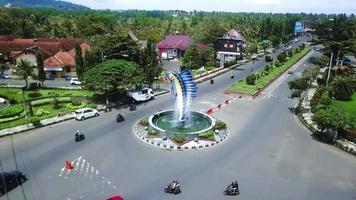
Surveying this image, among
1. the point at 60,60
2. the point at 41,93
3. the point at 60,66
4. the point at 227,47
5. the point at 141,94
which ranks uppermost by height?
the point at 227,47

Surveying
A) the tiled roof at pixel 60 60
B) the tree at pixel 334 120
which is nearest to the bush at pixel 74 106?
the tiled roof at pixel 60 60

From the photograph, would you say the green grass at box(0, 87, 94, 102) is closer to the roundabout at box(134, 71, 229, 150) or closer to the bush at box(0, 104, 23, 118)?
the bush at box(0, 104, 23, 118)

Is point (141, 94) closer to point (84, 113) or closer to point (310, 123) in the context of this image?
point (84, 113)

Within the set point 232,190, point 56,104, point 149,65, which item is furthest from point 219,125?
point 56,104

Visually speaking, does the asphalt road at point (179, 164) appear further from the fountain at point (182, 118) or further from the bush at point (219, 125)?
the fountain at point (182, 118)

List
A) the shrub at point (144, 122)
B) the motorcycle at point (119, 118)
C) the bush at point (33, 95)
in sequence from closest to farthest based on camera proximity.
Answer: the shrub at point (144, 122) < the motorcycle at point (119, 118) < the bush at point (33, 95)
